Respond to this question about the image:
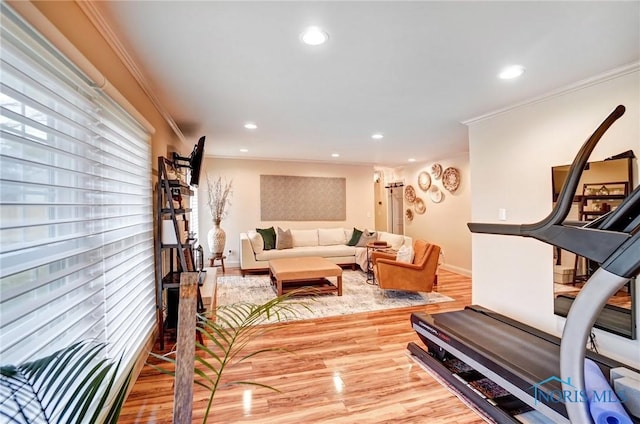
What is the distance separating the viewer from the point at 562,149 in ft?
9.00

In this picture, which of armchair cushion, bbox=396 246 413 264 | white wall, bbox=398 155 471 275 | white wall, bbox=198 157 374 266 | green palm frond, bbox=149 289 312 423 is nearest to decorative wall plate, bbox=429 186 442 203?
white wall, bbox=398 155 471 275

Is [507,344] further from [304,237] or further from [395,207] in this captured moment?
[395,207]

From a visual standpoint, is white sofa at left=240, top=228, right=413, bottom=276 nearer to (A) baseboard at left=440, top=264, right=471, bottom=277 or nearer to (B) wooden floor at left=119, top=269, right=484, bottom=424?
(A) baseboard at left=440, top=264, right=471, bottom=277

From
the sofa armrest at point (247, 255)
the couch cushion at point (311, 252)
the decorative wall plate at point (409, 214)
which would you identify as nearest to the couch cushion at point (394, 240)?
the couch cushion at point (311, 252)

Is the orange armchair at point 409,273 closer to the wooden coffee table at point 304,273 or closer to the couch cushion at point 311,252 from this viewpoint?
the wooden coffee table at point 304,273

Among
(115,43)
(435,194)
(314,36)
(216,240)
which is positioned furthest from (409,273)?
(115,43)

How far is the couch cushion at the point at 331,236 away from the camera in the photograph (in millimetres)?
6535

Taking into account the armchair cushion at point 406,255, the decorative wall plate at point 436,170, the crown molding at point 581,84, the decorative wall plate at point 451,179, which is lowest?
the armchair cushion at point 406,255

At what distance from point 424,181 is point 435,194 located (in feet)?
1.59

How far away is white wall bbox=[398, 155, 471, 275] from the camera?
18.7ft

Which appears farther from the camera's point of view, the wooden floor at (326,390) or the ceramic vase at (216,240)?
the ceramic vase at (216,240)

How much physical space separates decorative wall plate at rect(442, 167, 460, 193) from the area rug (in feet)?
8.04

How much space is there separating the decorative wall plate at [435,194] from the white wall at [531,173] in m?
2.85

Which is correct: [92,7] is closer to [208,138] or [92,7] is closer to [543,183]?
[208,138]
